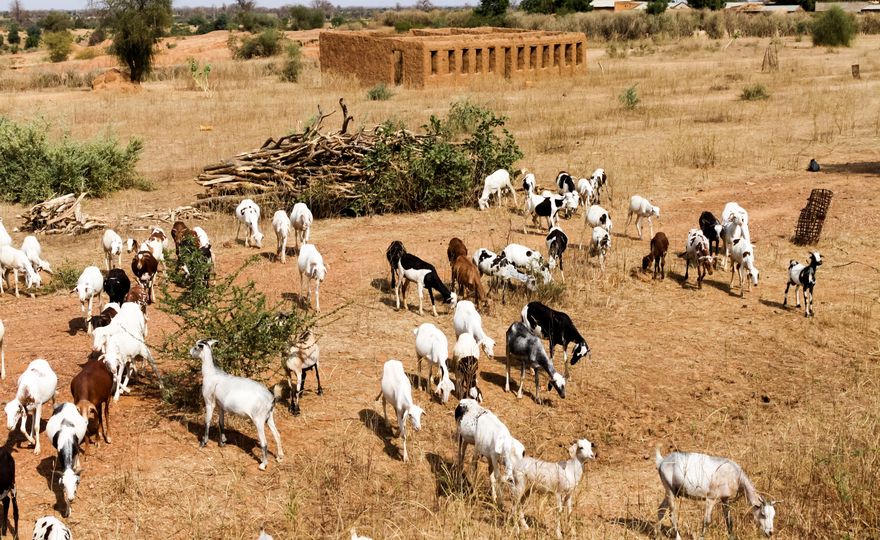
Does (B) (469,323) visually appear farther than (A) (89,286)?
No

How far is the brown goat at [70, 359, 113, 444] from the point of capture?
8.19 metres

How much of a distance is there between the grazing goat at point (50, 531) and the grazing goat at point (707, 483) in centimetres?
437

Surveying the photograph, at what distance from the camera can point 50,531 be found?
6.39 metres

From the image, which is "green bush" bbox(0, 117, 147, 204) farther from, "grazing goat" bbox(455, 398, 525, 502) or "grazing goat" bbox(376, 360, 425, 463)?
"grazing goat" bbox(455, 398, 525, 502)

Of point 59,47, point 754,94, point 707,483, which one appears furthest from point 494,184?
point 59,47

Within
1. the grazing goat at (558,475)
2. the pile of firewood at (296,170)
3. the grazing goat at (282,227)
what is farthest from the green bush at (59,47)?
the grazing goat at (558,475)

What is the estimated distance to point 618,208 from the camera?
58.5 ft

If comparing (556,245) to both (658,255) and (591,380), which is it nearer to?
(658,255)

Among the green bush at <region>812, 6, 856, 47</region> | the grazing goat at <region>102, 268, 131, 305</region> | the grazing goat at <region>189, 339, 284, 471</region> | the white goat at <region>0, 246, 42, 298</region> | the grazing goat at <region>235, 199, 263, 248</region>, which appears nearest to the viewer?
the grazing goat at <region>189, 339, 284, 471</region>

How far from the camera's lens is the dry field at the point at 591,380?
7648mm

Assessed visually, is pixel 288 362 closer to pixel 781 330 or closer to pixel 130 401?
pixel 130 401

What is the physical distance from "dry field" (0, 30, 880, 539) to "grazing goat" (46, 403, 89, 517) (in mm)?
315

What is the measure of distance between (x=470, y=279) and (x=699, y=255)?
3495 mm

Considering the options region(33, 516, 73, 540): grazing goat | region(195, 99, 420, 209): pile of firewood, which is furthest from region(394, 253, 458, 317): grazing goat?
region(33, 516, 73, 540): grazing goat
